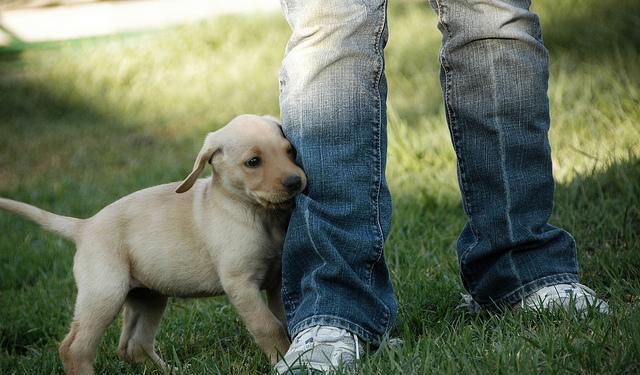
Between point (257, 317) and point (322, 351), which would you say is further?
point (257, 317)

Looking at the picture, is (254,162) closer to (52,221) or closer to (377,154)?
(377,154)

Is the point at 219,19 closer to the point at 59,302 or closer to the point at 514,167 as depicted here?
the point at 59,302

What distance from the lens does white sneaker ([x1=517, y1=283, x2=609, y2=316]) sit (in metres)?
2.03

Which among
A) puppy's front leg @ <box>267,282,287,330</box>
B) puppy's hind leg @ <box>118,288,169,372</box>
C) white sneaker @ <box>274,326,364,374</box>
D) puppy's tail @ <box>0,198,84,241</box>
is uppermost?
puppy's tail @ <box>0,198,84,241</box>

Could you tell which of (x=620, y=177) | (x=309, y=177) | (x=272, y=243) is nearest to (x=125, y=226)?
(x=272, y=243)

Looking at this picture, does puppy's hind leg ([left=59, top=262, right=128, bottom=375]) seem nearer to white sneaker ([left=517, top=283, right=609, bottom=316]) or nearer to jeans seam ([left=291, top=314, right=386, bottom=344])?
jeans seam ([left=291, top=314, right=386, bottom=344])

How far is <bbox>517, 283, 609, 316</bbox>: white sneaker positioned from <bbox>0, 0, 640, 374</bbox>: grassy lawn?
48 millimetres

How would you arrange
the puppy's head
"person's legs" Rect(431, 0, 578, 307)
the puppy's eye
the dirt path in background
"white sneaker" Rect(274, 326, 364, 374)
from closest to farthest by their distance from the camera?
"white sneaker" Rect(274, 326, 364, 374), "person's legs" Rect(431, 0, 578, 307), the puppy's head, the puppy's eye, the dirt path in background

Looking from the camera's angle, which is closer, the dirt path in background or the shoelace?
the shoelace

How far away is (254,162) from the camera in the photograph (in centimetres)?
242

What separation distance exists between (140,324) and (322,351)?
0.93 meters

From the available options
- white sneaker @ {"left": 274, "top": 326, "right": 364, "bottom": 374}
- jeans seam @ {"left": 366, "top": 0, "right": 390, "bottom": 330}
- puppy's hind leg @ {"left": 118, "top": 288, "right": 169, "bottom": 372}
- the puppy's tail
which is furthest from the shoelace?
the puppy's tail

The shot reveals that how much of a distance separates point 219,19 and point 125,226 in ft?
17.7

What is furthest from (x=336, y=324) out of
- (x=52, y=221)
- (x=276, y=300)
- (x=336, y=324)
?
(x=52, y=221)
